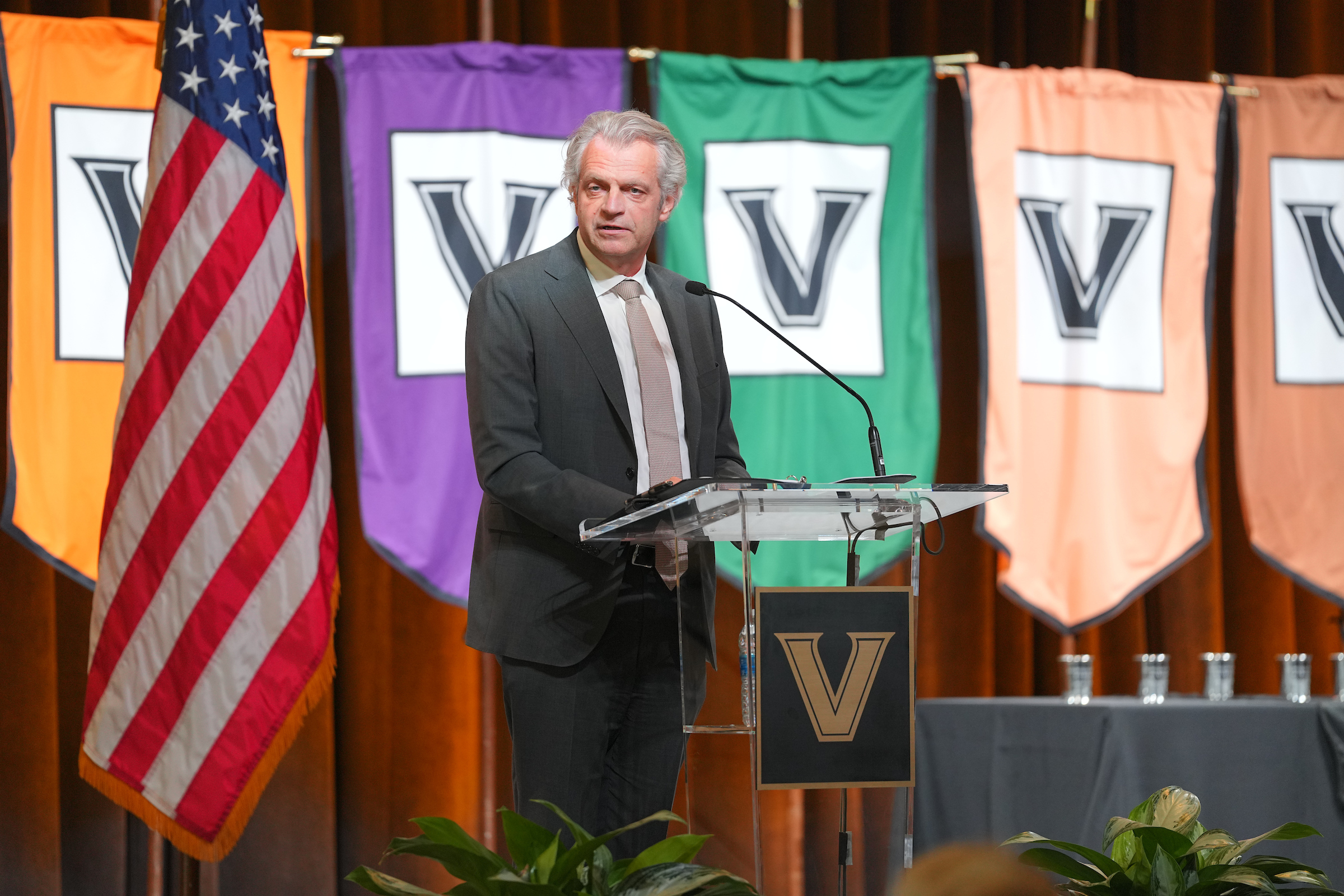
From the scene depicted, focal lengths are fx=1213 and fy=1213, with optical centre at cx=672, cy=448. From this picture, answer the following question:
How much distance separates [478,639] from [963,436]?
2.69 meters

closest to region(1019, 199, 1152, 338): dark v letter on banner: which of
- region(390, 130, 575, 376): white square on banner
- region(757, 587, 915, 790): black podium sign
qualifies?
region(390, 130, 575, 376): white square on banner

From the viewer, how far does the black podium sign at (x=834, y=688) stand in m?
1.37

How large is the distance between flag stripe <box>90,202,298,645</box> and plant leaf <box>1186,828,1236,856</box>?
2237 millimetres

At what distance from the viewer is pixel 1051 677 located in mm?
4082

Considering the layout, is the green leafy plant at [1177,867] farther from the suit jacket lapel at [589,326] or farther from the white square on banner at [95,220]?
the white square on banner at [95,220]

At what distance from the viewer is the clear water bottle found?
138cm

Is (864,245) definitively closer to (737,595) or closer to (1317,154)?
(737,595)

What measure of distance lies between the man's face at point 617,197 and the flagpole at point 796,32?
2.41m

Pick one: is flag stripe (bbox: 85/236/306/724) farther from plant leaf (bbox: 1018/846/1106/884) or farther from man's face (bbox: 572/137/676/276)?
plant leaf (bbox: 1018/846/1106/884)

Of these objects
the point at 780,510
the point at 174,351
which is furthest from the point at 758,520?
the point at 174,351

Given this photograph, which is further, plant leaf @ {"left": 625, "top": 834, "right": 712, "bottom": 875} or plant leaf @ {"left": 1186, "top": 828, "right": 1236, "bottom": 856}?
plant leaf @ {"left": 1186, "top": 828, "right": 1236, "bottom": 856}

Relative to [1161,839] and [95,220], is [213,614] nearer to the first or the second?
A: [95,220]

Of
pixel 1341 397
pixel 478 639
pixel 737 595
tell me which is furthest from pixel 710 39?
pixel 478 639

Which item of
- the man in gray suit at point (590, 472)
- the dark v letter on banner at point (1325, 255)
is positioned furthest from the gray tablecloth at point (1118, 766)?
the dark v letter on banner at point (1325, 255)
